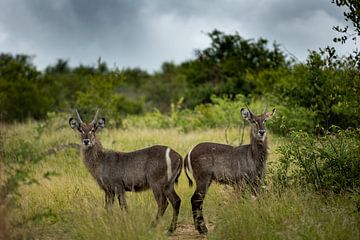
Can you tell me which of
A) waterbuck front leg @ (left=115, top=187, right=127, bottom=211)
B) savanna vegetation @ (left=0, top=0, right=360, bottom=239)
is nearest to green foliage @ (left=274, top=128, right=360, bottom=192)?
savanna vegetation @ (left=0, top=0, right=360, bottom=239)

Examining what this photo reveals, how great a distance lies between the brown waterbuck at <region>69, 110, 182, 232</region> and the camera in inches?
308

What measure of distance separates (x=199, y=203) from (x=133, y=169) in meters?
1.04

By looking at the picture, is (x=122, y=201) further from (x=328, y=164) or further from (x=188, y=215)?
(x=328, y=164)

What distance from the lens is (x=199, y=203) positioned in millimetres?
7883

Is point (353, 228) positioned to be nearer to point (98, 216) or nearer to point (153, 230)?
point (153, 230)

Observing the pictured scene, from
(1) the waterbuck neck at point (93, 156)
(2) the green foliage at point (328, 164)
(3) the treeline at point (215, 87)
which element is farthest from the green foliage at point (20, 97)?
(2) the green foliage at point (328, 164)

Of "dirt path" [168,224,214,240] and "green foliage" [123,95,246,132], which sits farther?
"green foliage" [123,95,246,132]

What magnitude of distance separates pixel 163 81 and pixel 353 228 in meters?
33.0

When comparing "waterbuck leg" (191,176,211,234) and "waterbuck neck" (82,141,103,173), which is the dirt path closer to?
"waterbuck leg" (191,176,211,234)

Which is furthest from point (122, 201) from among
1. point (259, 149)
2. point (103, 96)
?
point (103, 96)

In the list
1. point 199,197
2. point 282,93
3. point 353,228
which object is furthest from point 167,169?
point 282,93

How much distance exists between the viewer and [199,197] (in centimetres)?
789

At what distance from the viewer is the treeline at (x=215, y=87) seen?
554 inches

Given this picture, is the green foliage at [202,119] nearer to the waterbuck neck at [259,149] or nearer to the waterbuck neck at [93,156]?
the waterbuck neck at [259,149]
